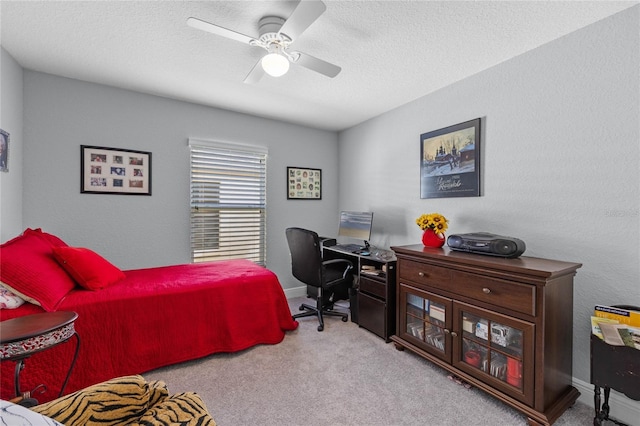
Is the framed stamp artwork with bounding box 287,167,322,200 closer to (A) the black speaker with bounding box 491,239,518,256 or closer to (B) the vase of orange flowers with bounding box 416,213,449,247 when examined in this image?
(B) the vase of orange flowers with bounding box 416,213,449,247

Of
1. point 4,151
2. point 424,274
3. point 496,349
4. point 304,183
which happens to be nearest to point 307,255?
point 424,274

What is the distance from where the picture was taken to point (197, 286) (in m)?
2.35

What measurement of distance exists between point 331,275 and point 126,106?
109 inches

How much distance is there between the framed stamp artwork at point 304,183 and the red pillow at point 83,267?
89.1 inches

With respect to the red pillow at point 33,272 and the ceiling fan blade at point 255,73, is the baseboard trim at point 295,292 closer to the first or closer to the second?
the red pillow at point 33,272

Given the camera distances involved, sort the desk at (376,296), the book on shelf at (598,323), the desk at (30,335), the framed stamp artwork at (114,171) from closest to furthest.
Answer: the desk at (30,335) → the book on shelf at (598,323) → the desk at (376,296) → the framed stamp artwork at (114,171)

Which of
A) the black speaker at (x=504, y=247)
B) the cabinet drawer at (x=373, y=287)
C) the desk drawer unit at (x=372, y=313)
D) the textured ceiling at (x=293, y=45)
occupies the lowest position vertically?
the desk drawer unit at (x=372, y=313)

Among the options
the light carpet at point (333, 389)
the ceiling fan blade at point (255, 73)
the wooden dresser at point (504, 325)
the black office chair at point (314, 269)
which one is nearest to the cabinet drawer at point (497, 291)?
the wooden dresser at point (504, 325)

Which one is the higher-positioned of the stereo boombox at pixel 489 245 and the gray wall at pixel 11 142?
the gray wall at pixel 11 142

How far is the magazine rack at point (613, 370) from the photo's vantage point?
145 cm

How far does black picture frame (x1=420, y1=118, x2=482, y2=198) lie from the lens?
2.52 meters

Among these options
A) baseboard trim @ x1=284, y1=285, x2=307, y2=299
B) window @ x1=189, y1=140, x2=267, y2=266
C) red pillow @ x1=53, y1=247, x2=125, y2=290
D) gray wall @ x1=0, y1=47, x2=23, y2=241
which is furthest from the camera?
baseboard trim @ x1=284, y1=285, x2=307, y2=299

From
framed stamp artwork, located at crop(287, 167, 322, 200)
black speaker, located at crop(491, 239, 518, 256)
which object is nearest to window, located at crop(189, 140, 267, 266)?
framed stamp artwork, located at crop(287, 167, 322, 200)

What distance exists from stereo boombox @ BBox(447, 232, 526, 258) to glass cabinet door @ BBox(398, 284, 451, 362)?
43 cm
